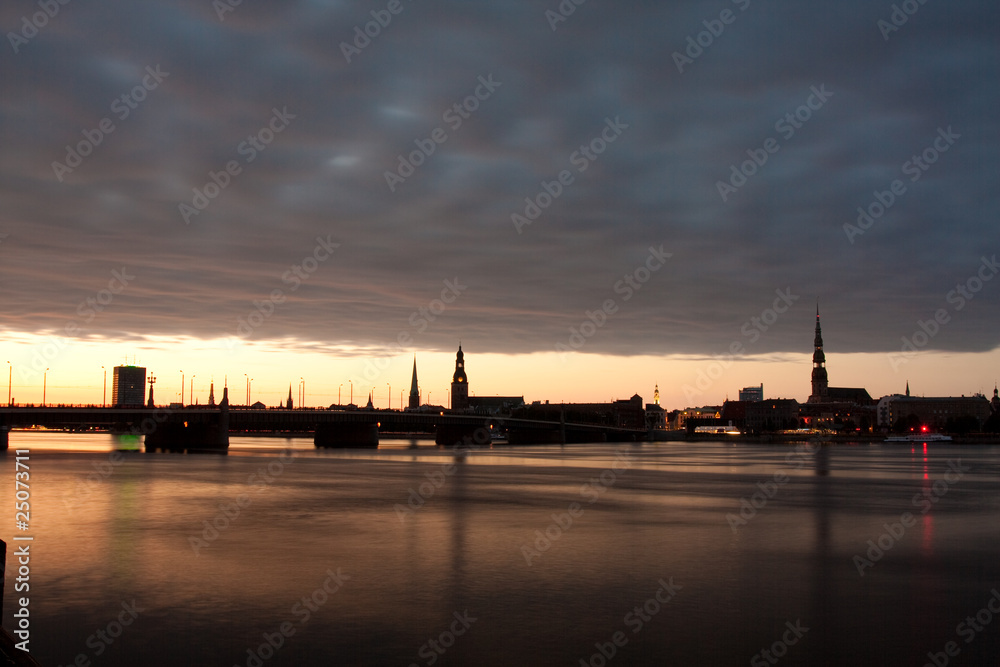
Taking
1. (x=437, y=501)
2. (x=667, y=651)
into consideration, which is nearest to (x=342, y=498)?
(x=437, y=501)

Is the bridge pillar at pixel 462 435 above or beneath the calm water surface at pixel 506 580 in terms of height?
beneath

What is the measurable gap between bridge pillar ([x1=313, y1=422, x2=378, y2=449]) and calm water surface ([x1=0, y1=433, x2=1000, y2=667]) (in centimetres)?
10756

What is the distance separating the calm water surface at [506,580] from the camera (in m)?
17.3

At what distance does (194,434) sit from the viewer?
136125 mm
